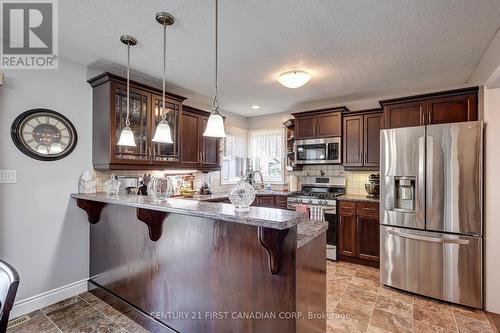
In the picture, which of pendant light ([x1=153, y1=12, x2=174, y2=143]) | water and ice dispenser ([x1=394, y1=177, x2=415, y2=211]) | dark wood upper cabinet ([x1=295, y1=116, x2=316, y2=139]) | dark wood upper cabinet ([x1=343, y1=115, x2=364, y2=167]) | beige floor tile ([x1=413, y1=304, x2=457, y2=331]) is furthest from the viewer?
dark wood upper cabinet ([x1=295, y1=116, x2=316, y2=139])

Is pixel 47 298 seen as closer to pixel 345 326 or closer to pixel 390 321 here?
pixel 345 326

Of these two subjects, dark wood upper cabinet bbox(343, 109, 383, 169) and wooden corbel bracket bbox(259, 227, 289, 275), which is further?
dark wood upper cabinet bbox(343, 109, 383, 169)

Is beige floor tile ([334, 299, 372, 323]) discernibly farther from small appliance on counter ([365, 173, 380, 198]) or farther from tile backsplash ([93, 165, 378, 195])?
tile backsplash ([93, 165, 378, 195])

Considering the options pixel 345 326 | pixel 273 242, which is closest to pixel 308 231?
pixel 273 242

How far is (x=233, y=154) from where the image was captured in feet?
17.0

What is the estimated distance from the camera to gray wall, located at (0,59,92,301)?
233cm

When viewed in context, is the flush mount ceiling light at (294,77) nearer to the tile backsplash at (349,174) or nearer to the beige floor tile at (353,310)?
the tile backsplash at (349,174)

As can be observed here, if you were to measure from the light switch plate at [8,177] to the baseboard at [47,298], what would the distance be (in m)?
1.13

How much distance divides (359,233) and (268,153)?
7.91ft

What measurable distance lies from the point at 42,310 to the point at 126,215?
48.5 inches

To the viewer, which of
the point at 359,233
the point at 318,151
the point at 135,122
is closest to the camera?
the point at 135,122

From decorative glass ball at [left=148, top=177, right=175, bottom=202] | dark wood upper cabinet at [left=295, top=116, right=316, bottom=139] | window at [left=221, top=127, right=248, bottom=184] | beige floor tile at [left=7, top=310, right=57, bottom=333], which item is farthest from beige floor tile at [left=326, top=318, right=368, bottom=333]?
window at [left=221, top=127, right=248, bottom=184]

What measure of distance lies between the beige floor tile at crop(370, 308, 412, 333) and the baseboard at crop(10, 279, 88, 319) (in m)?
3.04

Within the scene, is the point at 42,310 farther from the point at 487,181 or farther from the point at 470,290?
the point at 487,181
